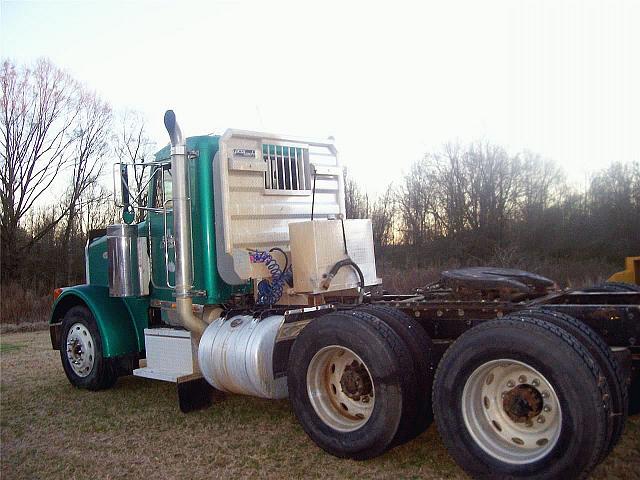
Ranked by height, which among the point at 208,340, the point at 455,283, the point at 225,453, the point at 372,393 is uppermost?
the point at 455,283

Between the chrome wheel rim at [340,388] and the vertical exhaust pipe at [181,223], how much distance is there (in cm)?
186

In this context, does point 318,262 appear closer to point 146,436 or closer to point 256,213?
point 256,213

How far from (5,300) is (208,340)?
55.4 feet

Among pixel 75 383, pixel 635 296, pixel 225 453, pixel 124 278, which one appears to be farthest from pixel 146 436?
pixel 635 296

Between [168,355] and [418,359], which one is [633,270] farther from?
[168,355]

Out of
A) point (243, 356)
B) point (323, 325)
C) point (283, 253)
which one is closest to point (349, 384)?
point (323, 325)

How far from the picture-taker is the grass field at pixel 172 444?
4.64 meters

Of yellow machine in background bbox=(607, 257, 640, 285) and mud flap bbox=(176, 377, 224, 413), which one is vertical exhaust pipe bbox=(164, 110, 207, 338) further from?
yellow machine in background bbox=(607, 257, 640, 285)

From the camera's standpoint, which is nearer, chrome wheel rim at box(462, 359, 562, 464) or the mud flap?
chrome wheel rim at box(462, 359, 562, 464)

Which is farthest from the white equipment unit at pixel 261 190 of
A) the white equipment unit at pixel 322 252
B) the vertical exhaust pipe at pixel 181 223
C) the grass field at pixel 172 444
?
the grass field at pixel 172 444

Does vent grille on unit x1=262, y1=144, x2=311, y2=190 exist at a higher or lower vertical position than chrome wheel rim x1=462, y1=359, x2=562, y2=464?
higher

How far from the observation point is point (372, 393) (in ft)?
16.0

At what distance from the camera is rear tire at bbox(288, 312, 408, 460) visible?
14.9 feet

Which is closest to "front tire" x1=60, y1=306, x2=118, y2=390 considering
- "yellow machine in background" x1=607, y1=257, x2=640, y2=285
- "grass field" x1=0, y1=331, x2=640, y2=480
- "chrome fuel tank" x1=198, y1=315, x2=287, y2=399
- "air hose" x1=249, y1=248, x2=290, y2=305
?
"grass field" x1=0, y1=331, x2=640, y2=480
